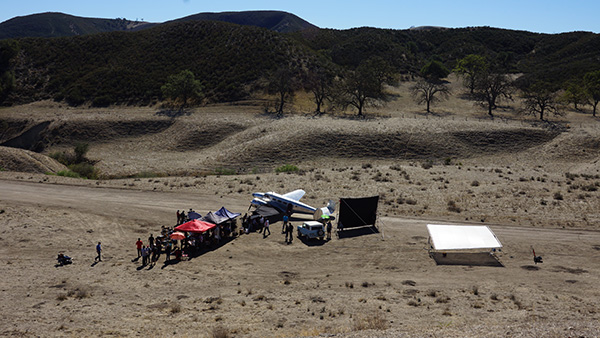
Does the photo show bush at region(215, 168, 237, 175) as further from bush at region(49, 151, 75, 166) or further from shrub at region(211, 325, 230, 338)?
shrub at region(211, 325, 230, 338)

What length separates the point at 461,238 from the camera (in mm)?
25094

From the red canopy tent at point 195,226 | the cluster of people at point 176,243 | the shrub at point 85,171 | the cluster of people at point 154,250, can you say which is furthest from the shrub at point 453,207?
the shrub at point 85,171

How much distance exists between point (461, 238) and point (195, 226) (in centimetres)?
1629

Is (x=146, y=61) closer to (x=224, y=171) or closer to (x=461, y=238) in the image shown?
(x=224, y=171)

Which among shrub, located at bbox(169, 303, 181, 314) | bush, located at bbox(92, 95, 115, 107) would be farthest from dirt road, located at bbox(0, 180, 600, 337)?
bush, located at bbox(92, 95, 115, 107)

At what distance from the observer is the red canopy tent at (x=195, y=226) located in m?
25.4

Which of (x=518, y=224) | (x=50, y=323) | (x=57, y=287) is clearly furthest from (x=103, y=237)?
(x=518, y=224)

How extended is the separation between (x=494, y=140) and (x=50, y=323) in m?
56.3

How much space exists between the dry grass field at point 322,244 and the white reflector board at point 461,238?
3.92ft

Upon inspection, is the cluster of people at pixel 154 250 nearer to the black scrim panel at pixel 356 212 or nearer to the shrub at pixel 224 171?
the black scrim panel at pixel 356 212

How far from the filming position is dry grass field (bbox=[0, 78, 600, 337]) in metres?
17.5

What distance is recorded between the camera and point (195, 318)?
17.6m

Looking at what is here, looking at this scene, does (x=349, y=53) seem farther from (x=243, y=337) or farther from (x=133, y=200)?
(x=243, y=337)

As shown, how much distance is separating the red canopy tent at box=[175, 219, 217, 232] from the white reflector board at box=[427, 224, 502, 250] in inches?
543
